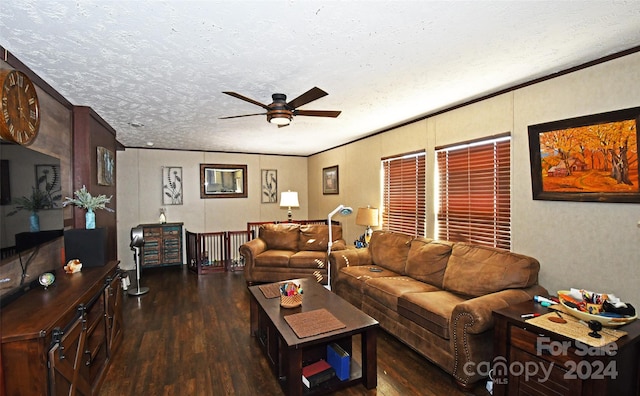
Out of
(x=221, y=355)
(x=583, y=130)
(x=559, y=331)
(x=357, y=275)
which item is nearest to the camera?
(x=559, y=331)

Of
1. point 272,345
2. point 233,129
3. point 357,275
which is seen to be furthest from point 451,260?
point 233,129

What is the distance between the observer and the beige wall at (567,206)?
7.08ft

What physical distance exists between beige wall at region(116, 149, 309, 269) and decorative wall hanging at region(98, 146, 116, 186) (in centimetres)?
178

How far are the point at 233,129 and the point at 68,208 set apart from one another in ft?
7.38

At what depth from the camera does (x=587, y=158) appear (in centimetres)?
232

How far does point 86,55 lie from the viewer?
2104 millimetres

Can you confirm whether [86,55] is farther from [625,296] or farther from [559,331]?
[625,296]

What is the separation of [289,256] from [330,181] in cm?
219

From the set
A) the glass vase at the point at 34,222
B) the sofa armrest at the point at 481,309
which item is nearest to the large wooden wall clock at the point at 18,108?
the glass vase at the point at 34,222

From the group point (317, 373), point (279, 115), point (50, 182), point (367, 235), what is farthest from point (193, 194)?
point (317, 373)

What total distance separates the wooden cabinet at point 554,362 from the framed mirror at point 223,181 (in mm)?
5854

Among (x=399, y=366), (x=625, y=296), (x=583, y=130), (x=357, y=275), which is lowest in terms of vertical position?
(x=399, y=366)

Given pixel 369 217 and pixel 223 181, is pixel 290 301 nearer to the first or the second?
pixel 369 217

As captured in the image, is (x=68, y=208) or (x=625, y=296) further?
(x=68, y=208)
